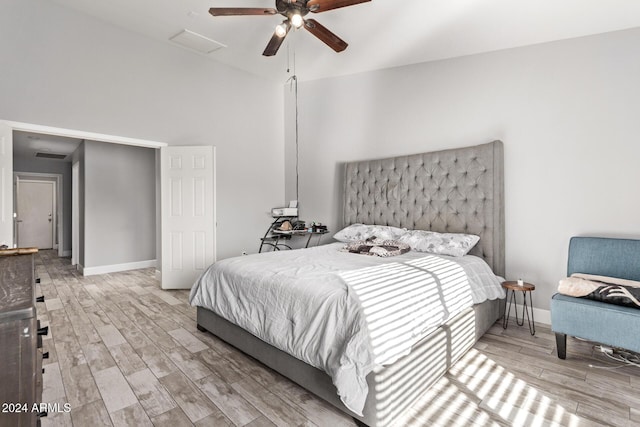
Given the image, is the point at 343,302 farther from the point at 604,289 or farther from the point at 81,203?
the point at 81,203

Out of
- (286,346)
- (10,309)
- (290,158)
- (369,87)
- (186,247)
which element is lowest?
(286,346)

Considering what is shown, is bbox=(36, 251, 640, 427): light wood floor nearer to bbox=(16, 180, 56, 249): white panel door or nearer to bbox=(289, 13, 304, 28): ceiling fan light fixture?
bbox=(289, 13, 304, 28): ceiling fan light fixture

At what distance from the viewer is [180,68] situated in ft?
14.3

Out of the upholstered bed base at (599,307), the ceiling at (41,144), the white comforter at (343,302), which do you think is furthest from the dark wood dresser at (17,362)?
the ceiling at (41,144)

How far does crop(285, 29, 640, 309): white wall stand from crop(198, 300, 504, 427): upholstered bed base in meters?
1.11

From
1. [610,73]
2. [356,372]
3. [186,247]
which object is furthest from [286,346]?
[610,73]

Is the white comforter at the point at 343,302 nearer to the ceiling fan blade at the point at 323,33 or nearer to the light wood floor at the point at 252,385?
the light wood floor at the point at 252,385

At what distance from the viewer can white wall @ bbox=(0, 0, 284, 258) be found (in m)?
3.21

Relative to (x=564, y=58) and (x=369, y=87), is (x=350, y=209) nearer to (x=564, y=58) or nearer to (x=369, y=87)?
(x=369, y=87)

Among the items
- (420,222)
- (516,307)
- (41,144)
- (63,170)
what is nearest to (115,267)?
(41,144)

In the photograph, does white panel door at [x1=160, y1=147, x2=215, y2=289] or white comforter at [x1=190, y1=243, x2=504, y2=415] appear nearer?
white comforter at [x1=190, y1=243, x2=504, y2=415]

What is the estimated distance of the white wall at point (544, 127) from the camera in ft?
8.86

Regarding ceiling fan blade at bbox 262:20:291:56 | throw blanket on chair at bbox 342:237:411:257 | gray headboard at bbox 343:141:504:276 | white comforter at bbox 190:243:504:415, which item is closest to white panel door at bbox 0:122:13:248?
white comforter at bbox 190:243:504:415

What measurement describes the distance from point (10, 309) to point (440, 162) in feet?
12.0
